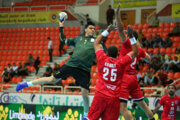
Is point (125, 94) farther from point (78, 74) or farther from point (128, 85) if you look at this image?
point (78, 74)

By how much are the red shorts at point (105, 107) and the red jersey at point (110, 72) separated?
0.10 metres

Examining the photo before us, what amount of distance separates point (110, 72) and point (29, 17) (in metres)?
21.1

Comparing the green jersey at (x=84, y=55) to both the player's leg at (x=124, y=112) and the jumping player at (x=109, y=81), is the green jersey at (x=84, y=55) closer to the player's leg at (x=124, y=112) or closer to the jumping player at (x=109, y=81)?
the player's leg at (x=124, y=112)

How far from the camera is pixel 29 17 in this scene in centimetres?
2594

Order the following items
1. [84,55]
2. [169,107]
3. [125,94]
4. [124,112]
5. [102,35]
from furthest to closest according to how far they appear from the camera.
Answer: [169,107] → [84,55] → [125,94] → [124,112] → [102,35]

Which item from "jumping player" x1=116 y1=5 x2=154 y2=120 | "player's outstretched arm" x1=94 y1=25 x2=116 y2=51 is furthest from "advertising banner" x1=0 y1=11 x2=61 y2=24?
"player's outstretched arm" x1=94 y1=25 x2=116 y2=51

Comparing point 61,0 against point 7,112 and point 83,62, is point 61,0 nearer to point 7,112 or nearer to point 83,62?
point 7,112

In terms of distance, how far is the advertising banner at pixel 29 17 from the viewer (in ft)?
82.6

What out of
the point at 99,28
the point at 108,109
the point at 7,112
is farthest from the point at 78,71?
the point at 99,28

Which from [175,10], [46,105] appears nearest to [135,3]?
[175,10]

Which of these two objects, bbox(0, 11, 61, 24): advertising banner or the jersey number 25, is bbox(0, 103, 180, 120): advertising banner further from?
bbox(0, 11, 61, 24): advertising banner

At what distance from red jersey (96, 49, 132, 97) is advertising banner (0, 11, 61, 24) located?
19482 millimetres

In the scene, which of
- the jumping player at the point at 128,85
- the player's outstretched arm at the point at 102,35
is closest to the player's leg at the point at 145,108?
the jumping player at the point at 128,85

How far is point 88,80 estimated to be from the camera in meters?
7.47
